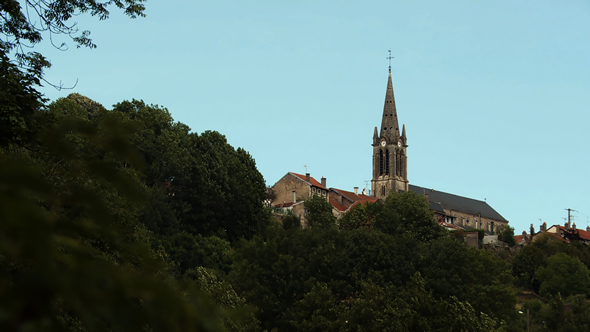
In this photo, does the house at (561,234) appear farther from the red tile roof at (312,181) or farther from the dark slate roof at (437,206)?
the red tile roof at (312,181)

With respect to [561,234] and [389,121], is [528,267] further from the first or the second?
[389,121]

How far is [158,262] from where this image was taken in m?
3.05

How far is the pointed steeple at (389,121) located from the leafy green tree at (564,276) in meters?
64.7

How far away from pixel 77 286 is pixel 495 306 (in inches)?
1824

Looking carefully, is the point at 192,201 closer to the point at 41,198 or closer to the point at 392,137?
the point at 41,198

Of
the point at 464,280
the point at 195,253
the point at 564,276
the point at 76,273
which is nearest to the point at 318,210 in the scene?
the point at 564,276

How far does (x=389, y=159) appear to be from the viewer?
14100cm

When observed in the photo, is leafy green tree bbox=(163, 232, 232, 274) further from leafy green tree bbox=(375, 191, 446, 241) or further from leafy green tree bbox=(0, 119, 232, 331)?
leafy green tree bbox=(0, 119, 232, 331)

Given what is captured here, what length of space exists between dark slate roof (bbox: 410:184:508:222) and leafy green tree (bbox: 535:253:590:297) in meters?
66.0

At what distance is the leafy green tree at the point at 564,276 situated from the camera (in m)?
76.2

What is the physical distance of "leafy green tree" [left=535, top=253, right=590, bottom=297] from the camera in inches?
3002

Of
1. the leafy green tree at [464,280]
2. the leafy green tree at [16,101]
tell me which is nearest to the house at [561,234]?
the leafy green tree at [464,280]

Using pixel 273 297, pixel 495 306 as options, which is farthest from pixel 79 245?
pixel 495 306

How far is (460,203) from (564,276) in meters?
78.9
